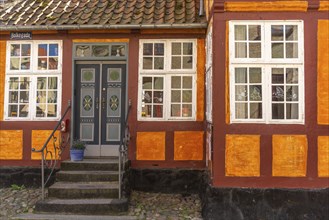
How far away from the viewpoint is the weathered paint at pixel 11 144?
29.0 feet

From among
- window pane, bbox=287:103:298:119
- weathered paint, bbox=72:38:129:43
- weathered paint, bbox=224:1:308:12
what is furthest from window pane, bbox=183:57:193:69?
window pane, bbox=287:103:298:119

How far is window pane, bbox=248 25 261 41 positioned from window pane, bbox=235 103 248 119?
3.99 feet

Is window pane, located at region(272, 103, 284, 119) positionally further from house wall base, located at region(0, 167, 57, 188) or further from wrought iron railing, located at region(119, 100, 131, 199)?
house wall base, located at region(0, 167, 57, 188)

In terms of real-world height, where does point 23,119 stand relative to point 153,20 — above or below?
below

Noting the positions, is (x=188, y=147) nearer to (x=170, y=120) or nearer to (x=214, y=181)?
(x=170, y=120)

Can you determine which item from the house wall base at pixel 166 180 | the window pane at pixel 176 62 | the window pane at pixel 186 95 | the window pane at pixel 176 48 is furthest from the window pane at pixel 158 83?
the house wall base at pixel 166 180

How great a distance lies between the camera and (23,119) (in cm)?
889

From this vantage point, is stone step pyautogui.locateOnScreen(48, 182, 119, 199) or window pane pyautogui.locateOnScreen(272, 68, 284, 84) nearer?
window pane pyautogui.locateOnScreen(272, 68, 284, 84)

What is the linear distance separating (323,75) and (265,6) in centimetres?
163

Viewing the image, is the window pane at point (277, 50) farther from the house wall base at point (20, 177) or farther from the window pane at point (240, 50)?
the house wall base at point (20, 177)

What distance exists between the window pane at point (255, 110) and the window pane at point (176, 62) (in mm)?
2394

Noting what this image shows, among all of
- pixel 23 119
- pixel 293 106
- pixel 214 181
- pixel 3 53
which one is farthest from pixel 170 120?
pixel 3 53

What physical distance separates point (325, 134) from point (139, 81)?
13.5 ft

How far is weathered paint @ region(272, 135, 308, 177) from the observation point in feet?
22.1
